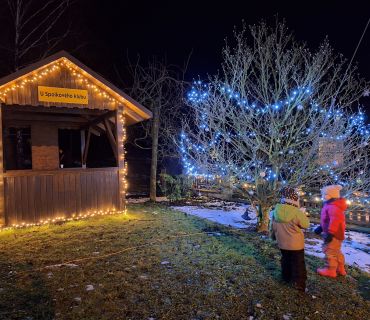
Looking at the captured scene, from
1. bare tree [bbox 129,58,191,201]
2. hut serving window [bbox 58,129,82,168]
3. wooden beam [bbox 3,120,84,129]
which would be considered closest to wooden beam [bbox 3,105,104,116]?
wooden beam [bbox 3,120,84,129]

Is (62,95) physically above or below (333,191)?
above

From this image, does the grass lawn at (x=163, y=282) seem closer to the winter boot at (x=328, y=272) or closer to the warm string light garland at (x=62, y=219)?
the winter boot at (x=328, y=272)

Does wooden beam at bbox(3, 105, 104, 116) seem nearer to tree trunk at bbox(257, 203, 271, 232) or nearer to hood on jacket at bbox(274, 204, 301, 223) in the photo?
tree trunk at bbox(257, 203, 271, 232)

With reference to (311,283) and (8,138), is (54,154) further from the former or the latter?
(311,283)

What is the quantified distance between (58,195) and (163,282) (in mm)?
5199

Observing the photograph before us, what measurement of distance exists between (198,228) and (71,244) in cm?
336

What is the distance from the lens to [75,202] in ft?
26.3

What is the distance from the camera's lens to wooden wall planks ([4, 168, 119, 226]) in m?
7.15

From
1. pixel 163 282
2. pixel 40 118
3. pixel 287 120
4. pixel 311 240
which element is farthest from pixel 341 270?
pixel 40 118

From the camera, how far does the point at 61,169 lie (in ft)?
26.0

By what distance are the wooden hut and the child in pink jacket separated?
20.3 ft

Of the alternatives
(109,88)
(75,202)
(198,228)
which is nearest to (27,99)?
(109,88)

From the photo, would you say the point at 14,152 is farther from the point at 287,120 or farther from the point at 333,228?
the point at 333,228

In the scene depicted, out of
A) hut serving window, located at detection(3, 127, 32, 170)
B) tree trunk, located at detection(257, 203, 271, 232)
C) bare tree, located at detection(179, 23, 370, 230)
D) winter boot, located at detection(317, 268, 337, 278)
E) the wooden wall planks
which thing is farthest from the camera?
hut serving window, located at detection(3, 127, 32, 170)
